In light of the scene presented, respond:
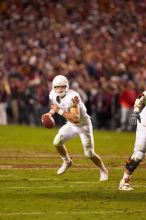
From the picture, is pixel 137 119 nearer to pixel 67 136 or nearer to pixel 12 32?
pixel 67 136

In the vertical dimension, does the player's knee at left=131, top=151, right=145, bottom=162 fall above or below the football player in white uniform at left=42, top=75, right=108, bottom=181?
below

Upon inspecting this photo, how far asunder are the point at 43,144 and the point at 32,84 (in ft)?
19.9

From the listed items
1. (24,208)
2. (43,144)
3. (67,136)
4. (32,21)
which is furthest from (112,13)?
(24,208)

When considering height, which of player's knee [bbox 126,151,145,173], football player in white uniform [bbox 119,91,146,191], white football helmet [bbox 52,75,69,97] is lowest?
player's knee [bbox 126,151,145,173]

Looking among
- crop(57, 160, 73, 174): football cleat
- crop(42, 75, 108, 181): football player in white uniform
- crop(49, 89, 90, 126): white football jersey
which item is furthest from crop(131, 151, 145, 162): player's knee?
crop(57, 160, 73, 174): football cleat

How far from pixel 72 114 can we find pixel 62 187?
967 millimetres

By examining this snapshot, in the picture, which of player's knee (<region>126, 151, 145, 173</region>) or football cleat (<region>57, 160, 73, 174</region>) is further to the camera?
football cleat (<region>57, 160, 73, 174</region>)

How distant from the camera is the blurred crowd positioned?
23156 millimetres

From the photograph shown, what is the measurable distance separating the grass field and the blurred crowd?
5.54 m

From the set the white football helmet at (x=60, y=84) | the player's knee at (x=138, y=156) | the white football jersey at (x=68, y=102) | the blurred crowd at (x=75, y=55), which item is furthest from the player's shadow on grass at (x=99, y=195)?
the blurred crowd at (x=75, y=55)

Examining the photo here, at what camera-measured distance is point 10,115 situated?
2491 centimetres

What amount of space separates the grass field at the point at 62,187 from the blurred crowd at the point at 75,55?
554 centimetres

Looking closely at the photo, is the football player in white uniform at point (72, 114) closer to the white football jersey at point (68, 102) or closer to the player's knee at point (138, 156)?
the white football jersey at point (68, 102)

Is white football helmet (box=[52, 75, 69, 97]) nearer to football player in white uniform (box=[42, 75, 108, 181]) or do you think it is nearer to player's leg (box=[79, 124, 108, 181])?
football player in white uniform (box=[42, 75, 108, 181])
